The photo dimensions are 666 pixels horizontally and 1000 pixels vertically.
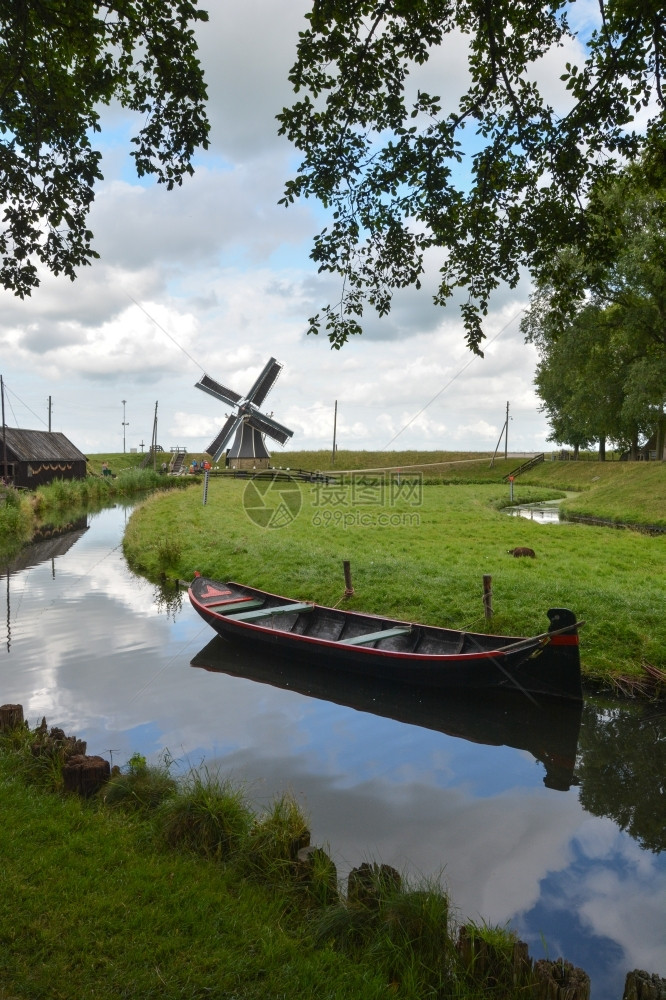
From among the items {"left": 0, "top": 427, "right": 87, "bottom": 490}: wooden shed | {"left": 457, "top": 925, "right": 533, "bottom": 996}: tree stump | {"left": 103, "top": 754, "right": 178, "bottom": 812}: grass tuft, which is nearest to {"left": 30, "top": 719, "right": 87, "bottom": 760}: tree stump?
{"left": 103, "top": 754, "right": 178, "bottom": 812}: grass tuft

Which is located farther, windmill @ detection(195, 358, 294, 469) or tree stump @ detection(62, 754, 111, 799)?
windmill @ detection(195, 358, 294, 469)

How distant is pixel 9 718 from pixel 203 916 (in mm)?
4222

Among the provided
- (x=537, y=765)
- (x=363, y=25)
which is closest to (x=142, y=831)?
(x=537, y=765)

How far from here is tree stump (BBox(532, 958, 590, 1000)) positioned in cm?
371

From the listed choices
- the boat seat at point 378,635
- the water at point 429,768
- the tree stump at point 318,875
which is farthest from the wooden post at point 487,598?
the tree stump at point 318,875

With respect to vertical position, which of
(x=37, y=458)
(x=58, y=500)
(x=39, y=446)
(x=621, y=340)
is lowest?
(x=58, y=500)

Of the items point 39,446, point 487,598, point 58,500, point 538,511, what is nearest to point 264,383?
point 39,446

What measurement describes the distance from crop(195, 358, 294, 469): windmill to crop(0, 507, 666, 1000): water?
4201cm

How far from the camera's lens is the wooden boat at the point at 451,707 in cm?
906

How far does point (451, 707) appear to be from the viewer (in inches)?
408

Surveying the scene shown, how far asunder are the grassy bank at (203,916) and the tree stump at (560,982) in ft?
0.66

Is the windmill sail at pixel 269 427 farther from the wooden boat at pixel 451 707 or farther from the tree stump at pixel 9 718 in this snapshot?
the tree stump at pixel 9 718

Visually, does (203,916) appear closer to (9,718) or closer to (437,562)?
(9,718)

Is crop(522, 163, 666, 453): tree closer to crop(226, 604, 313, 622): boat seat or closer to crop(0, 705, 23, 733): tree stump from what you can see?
crop(226, 604, 313, 622): boat seat
